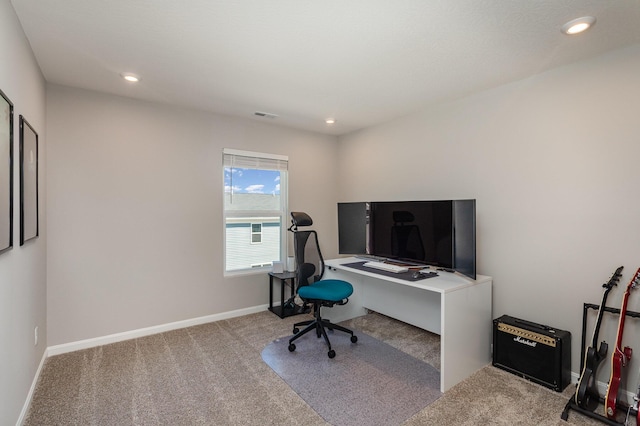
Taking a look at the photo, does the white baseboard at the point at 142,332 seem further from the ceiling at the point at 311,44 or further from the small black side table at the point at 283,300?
the ceiling at the point at 311,44

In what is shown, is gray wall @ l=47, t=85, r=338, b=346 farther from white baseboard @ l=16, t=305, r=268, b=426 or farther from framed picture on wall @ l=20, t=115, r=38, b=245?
framed picture on wall @ l=20, t=115, r=38, b=245

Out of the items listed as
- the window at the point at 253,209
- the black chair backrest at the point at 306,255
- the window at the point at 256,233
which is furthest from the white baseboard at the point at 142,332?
the black chair backrest at the point at 306,255

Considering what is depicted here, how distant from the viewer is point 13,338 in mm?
1768

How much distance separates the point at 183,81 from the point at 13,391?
2.40 meters

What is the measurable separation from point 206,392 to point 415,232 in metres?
2.15

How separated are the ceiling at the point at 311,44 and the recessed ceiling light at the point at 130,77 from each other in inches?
2.5

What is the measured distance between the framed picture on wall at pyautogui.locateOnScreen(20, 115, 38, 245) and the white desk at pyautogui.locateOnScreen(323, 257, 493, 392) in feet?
8.16

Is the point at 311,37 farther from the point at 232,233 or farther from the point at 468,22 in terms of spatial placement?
the point at 232,233

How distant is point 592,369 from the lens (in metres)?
2.00

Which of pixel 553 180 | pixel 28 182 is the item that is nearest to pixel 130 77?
pixel 28 182

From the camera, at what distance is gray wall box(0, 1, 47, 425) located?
1597mm

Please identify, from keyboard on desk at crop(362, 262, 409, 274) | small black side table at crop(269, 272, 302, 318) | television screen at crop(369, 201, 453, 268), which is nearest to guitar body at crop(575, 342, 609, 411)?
television screen at crop(369, 201, 453, 268)

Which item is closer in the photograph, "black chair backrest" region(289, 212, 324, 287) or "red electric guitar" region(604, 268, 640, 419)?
"red electric guitar" region(604, 268, 640, 419)

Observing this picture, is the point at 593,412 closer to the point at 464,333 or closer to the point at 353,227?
the point at 464,333
